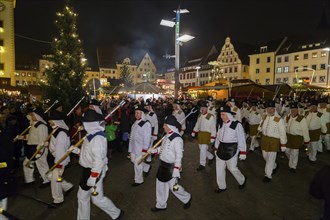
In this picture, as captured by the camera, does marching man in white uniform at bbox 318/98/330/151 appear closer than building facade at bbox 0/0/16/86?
Yes

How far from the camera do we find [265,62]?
52469 mm

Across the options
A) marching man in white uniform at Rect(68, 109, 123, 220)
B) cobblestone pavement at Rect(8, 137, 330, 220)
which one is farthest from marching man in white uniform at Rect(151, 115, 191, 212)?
marching man in white uniform at Rect(68, 109, 123, 220)

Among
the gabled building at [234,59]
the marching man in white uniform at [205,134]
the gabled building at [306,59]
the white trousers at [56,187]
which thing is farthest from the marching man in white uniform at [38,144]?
the gabled building at [234,59]

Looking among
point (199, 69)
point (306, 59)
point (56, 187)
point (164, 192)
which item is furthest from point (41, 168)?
point (199, 69)

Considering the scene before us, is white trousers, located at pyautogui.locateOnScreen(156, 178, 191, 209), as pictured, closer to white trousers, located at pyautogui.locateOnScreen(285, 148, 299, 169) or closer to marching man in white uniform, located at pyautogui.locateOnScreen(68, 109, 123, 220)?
marching man in white uniform, located at pyautogui.locateOnScreen(68, 109, 123, 220)

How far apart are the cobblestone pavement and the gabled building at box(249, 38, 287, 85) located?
49.1m

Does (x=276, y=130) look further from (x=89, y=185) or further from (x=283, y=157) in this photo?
(x=89, y=185)

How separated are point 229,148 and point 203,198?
137 cm

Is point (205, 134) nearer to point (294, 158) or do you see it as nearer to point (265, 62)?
point (294, 158)

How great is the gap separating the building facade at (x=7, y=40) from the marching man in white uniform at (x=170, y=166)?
4178 cm

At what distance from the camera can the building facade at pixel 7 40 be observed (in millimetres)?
38031

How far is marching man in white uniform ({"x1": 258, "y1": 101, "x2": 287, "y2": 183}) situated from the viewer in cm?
649

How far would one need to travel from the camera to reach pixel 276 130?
659cm

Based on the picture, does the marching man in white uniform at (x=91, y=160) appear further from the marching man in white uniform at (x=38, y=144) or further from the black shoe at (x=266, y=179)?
the black shoe at (x=266, y=179)
